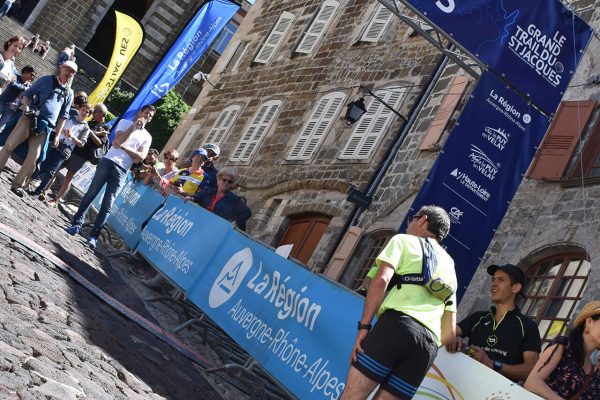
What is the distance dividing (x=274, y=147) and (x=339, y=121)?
2.65 m

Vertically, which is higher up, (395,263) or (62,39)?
(62,39)

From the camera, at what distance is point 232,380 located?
9.66m

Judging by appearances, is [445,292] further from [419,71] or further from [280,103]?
[280,103]

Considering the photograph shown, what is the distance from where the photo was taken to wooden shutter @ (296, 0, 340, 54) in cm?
2642

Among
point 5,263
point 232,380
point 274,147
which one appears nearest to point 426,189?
point 232,380

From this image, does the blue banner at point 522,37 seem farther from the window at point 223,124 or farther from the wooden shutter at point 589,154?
the window at point 223,124

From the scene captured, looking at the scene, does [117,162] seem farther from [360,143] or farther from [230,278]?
[360,143]

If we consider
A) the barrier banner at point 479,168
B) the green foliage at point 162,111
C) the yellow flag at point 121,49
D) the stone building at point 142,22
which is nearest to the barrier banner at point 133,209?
the barrier banner at point 479,168

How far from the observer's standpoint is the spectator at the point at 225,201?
14164 mm

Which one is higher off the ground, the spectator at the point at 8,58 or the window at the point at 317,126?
the window at the point at 317,126

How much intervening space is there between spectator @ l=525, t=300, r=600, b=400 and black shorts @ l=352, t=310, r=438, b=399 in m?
0.72

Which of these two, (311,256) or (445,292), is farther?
(311,256)

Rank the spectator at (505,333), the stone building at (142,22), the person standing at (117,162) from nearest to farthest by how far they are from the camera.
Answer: the spectator at (505,333) → the person standing at (117,162) → the stone building at (142,22)

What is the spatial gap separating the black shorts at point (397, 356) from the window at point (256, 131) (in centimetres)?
1939
